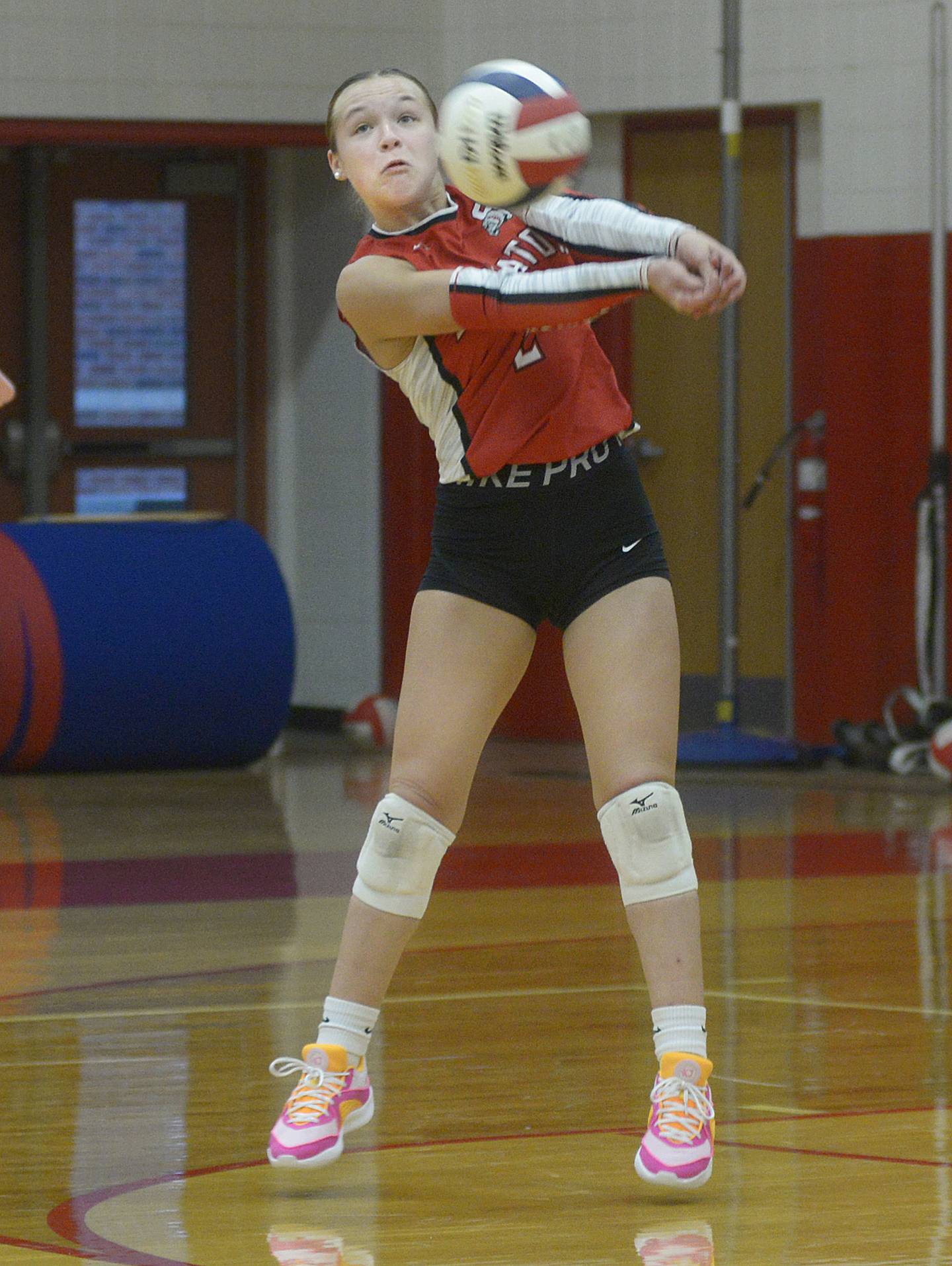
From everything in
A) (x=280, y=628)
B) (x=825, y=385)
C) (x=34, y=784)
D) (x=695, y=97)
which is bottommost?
(x=34, y=784)

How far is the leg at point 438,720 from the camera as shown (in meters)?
3.07

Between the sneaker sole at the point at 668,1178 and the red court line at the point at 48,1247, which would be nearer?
the red court line at the point at 48,1247

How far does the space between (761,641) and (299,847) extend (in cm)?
346

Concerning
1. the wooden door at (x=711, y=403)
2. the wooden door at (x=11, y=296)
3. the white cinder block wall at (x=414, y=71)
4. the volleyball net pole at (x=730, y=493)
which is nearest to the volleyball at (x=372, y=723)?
the white cinder block wall at (x=414, y=71)

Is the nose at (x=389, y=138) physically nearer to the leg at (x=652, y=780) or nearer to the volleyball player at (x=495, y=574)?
the volleyball player at (x=495, y=574)

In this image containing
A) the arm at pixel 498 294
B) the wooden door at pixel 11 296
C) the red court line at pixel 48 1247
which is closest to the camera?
the red court line at pixel 48 1247

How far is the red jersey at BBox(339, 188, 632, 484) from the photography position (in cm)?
304

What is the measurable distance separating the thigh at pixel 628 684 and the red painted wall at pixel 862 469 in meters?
6.12

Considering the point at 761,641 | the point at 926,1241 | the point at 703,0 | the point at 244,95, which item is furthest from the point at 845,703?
the point at 926,1241

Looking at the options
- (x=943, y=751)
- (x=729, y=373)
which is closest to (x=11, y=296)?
(x=729, y=373)

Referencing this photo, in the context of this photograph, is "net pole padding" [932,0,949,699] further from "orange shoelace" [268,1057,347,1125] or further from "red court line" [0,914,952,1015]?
"orange shoelace" [268,1057,347,1125]

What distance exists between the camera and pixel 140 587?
858cm

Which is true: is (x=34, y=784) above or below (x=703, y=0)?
below

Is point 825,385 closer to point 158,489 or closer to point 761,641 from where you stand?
point 761,641
